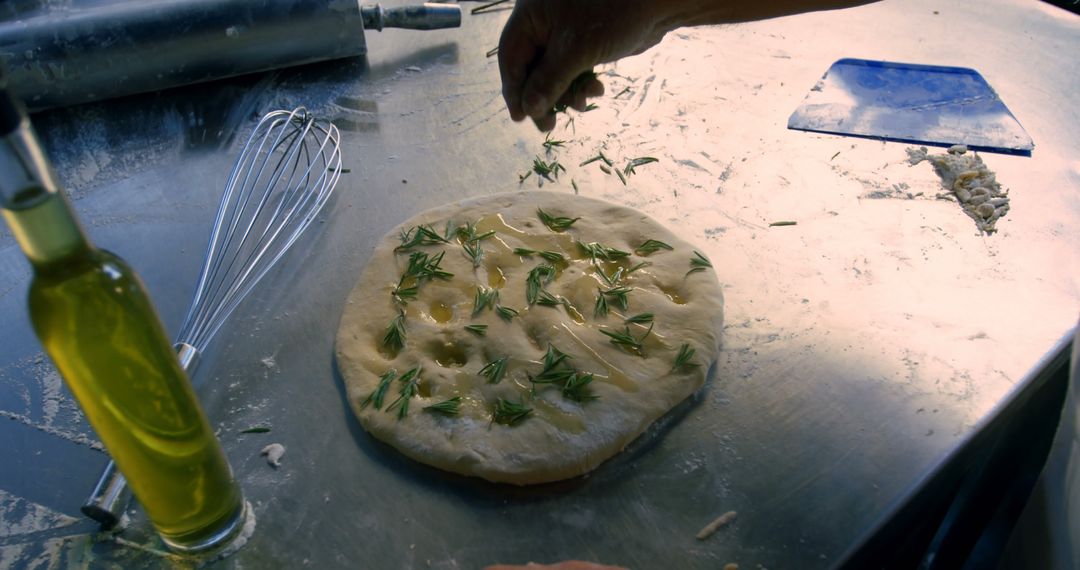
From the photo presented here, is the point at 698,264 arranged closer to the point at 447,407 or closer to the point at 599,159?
the point at 599,159

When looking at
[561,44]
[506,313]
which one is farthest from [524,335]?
[561,44]

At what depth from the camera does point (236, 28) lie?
191 cm

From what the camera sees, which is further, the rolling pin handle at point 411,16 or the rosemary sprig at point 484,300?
the rolling pin handle at point 411,16

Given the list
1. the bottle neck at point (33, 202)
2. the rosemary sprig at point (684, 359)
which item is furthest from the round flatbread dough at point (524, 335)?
the bottle neck at point (33, 202)

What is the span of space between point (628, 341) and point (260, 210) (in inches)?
35.0

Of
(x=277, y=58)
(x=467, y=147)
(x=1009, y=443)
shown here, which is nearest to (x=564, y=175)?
(x=467, y=147)

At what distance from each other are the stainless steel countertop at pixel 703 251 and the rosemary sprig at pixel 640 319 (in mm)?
162

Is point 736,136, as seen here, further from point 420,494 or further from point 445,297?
point 420,494

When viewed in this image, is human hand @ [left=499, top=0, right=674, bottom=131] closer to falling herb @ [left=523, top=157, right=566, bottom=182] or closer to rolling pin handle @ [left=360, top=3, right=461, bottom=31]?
falling herb @ [left=523, top=157, right=566, bottom=182]

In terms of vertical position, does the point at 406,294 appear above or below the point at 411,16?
below

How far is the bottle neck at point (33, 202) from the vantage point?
0.66m

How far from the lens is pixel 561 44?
1.32 m

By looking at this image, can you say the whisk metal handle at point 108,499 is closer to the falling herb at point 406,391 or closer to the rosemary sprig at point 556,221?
the falling herb at point 406,391

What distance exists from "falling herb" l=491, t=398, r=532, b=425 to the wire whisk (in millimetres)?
544
